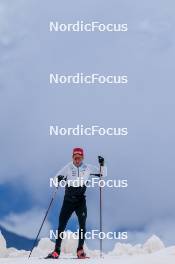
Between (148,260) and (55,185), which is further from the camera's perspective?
(55,185)

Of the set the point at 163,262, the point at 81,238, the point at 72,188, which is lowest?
the point at 163,262

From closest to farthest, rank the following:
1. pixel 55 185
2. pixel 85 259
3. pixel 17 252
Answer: pixel 85 259, pixel 55 185, pixel 17 252

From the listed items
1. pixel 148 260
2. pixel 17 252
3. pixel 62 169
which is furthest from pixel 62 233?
pixel 17 252

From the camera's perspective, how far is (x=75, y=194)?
1348 centimetres

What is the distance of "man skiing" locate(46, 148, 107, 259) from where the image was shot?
13.5 metres

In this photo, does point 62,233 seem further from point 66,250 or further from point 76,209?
point 66,250

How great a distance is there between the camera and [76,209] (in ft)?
44.8

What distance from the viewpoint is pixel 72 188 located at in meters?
13.5

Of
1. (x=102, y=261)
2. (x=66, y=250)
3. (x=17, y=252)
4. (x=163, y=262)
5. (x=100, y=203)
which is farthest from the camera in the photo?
(x=17, y=252)

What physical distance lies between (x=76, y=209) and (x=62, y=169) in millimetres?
972

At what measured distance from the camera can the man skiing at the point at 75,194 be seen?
13461 mm

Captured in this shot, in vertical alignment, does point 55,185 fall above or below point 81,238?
above

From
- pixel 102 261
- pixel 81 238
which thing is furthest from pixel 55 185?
pixel 102 261

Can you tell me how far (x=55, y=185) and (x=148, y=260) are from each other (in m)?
3.56
